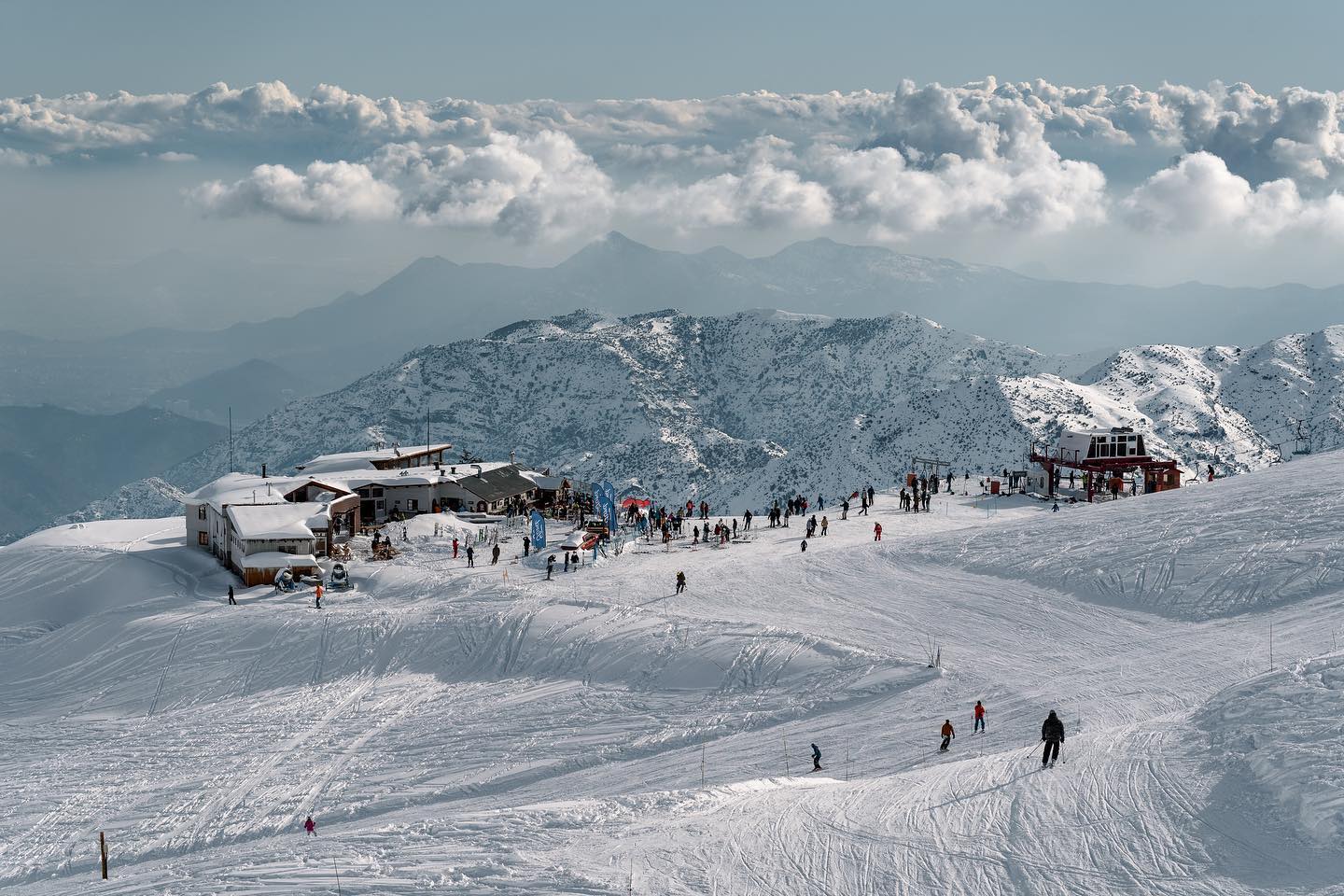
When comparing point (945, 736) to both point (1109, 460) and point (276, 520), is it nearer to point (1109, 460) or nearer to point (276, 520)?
point (276, 520)

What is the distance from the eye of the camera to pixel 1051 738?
2355cm

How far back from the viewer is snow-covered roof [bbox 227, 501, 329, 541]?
172ft

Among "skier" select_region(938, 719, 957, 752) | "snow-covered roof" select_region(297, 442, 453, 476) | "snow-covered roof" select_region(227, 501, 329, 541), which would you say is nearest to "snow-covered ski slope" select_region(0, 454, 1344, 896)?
"skier" select_region(938, 719, 957, 752)

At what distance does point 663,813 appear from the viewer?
77.3ft

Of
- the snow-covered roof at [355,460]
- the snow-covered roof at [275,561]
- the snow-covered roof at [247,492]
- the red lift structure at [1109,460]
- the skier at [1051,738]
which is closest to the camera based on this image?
the skier at [1051,738]

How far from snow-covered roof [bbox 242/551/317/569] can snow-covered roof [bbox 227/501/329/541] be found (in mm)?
867

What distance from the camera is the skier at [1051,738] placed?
23.5m

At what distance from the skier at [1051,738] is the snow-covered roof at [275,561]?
3867 centimetres

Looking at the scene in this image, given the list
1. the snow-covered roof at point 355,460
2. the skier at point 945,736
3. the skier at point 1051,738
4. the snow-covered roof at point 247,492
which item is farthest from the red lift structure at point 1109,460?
the snow-covered roof at point 247,492

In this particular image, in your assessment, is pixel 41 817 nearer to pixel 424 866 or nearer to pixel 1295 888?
pixel 424 866

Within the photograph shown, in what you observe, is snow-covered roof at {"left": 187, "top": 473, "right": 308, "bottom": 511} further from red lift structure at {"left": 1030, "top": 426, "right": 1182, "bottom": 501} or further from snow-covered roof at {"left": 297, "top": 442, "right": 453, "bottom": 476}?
red lift structure at {"left": 1030, "top": 426, "right": 1182, "bottom": 501}

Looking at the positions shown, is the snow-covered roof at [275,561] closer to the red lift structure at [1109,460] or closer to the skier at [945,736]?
the skier at [945,736]

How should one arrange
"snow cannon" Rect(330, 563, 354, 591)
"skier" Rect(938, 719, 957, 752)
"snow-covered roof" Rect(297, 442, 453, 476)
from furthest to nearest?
"snow-covered roof" Rect(297, 442, 453, 476), "snow cannon" Rect(330, 563, 354, 591), "skier" Rect(938, 719, 957, 752)

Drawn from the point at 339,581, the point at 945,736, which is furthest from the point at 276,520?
the point at 945,736
